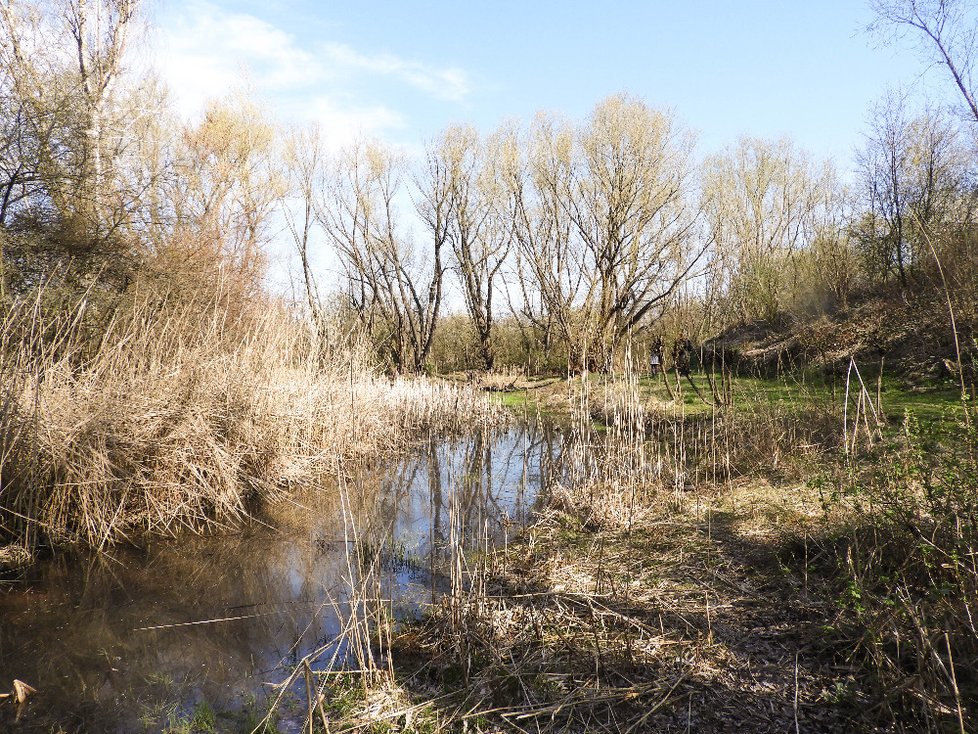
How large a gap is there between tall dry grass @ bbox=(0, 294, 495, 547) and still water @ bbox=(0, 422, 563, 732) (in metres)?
0.36

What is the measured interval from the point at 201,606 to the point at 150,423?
74.9 inches

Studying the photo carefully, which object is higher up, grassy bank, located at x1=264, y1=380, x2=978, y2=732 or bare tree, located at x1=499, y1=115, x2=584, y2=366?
bare tree, located at x1=499, y1=115, x2=584, y2=366

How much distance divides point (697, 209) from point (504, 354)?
9.40 m

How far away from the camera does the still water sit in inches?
128

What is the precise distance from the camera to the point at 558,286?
22016 millimetres

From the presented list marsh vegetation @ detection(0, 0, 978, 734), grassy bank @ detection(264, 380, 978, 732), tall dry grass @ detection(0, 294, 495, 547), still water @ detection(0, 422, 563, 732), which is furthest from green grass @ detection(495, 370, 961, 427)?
tall dry grass @ detection(0, 294, 495, 547)

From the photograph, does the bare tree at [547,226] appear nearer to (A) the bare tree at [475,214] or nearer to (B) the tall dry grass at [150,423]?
(A) the bare tree at [475,214]

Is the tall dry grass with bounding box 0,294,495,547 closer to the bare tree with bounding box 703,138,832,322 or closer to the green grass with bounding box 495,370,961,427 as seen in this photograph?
the green grass with bounding box 495,370,961,427

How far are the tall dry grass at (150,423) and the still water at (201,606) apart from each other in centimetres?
36

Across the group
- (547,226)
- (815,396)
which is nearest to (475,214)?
(547,226)

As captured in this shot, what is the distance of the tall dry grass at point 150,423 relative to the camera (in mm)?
4914

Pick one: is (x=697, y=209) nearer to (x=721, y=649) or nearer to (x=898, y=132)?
(x=898, y=132)

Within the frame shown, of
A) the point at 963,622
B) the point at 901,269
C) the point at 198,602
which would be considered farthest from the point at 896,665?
the point at 901,269

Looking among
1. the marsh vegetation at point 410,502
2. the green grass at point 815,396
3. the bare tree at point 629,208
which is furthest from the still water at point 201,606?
the bare tree at point 629,208
